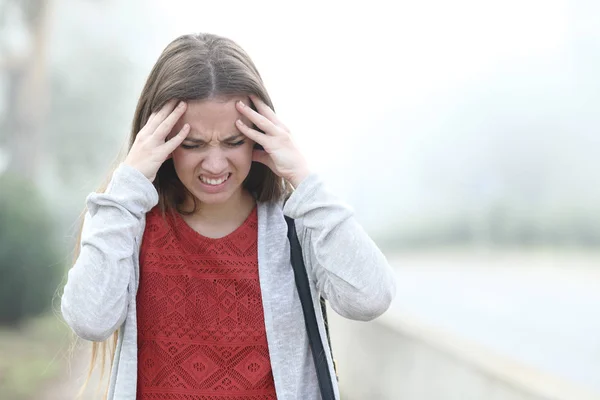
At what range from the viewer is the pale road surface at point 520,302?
4.11 m

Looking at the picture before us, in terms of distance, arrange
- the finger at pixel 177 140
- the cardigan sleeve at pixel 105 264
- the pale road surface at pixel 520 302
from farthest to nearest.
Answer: the pale road surface at pixel 520 302
the finger at pixel 177 140
the cardigan sleeve at pixel 105 264

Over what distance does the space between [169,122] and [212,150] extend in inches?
5.5

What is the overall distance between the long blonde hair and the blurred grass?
3506mm

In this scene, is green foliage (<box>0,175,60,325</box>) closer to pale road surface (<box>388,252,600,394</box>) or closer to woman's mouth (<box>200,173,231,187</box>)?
pale road surface (<box>388,252,600,394</box>)

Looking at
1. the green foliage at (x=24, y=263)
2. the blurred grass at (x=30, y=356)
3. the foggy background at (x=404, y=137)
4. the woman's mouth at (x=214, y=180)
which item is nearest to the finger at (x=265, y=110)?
the woman's mouth at (x=214, y=180)

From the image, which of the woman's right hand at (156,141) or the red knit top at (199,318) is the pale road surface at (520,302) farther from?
the woman's right hand at (156,141)

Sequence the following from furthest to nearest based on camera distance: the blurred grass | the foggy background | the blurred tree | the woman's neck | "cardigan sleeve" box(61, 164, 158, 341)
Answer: the blurred tree → the blurred grass → the foggy background → the woman's neck → "cardigan sleeve" box(61, 164, 158, 341)

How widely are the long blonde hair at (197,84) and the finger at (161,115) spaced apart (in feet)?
0.05

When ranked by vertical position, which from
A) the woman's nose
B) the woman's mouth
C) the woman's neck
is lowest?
the woman's neck

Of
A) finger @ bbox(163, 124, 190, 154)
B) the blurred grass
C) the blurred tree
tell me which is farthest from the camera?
the blurred tree

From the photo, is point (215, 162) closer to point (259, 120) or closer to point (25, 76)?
point (259, 120)

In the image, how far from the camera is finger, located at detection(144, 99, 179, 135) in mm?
2246

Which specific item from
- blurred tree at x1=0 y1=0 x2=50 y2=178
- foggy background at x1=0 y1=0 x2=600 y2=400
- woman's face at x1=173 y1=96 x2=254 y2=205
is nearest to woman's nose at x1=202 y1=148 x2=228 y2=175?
woman's face at x1=173 y1=96 x2=254 y2=205

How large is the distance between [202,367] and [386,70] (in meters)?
5.04
